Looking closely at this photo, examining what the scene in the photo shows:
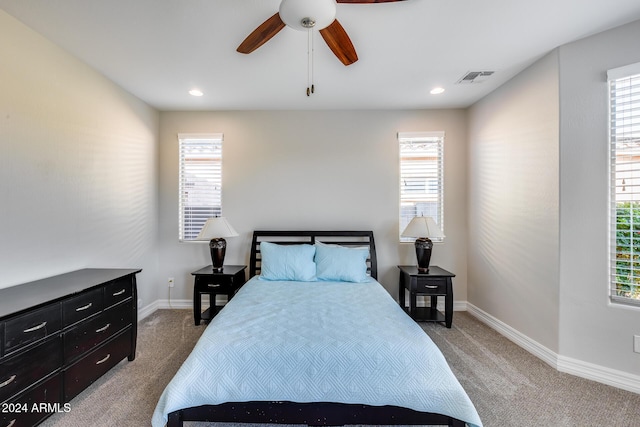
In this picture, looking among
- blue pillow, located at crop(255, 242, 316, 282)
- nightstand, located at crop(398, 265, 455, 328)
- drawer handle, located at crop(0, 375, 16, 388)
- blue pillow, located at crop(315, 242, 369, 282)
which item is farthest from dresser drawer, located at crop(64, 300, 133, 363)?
nightstand, located at crop(398, 265, 455, 328)

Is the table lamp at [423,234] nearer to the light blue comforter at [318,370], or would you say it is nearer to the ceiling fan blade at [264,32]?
the light blue comforter at [318,370]

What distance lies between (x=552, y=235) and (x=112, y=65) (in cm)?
436

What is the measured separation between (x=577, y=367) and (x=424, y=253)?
61.1 inches

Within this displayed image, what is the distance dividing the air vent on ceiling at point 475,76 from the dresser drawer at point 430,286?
2.22 m

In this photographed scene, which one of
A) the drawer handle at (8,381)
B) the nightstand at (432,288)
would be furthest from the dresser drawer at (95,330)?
the nightstand at (432,288)

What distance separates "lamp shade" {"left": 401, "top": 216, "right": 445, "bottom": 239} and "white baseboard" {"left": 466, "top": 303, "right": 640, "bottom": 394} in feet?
4.04

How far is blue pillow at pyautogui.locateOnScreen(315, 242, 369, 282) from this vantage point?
3.02 metres

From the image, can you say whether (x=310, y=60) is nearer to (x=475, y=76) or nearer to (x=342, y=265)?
(x=475, y=76)

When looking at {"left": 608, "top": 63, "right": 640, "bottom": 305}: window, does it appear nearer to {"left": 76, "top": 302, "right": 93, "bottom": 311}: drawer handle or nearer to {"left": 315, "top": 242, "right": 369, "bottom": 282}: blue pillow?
{"left": 315, "top": 242, "right": 369, "bottom": 282}: blue pillow

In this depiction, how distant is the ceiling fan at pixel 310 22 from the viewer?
139 centimetres

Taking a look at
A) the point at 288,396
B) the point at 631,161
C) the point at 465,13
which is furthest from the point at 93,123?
the point at 631,161

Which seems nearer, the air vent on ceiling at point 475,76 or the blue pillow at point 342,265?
the air vent on ceiling at point 475,76

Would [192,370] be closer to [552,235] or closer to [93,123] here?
[93,123]

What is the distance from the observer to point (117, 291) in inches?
88.3
